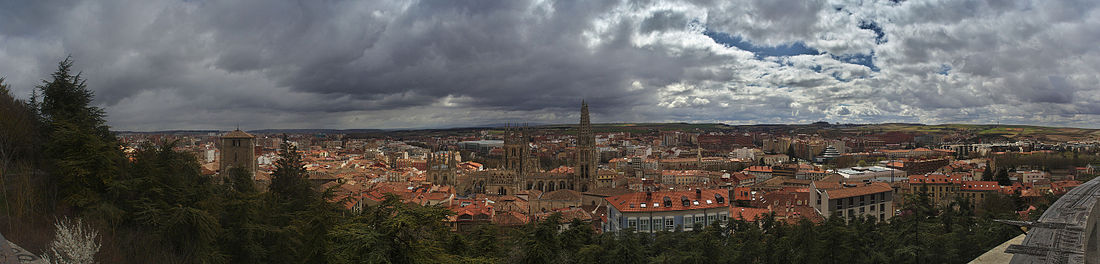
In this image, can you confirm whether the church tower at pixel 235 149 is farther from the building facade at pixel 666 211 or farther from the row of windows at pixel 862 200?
the row of windows at pixel 862 200

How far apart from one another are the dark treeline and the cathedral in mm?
39536

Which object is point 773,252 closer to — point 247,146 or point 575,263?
point 575,263

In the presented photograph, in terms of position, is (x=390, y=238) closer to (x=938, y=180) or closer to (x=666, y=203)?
(x=666, y=203)

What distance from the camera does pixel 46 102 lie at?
17.2m

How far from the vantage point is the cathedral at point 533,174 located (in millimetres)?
61562

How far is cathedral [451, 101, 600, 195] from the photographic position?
61562mm

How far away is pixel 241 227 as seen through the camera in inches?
607

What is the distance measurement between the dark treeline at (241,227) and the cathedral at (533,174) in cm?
3954

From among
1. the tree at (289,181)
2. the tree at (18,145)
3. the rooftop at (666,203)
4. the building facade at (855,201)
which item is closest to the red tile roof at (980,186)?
the building facade at (855,201)

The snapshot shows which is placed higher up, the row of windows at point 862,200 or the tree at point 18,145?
the tree at point 18,145

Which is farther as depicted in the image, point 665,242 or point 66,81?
point 665,242

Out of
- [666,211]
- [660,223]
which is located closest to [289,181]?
[660,223]

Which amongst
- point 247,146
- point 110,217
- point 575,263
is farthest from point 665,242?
point 247,146

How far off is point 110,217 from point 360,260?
33.8 ft
